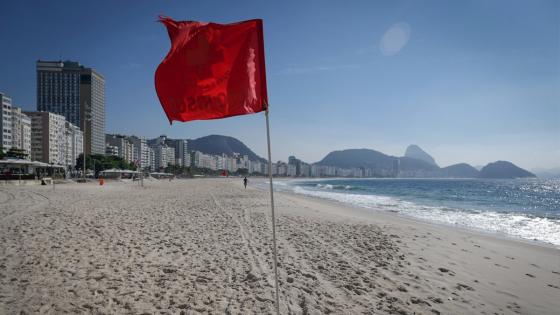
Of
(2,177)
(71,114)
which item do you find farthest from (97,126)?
(2,177)

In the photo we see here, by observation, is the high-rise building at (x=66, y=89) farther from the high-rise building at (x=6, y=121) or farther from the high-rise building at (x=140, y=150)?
the high-rise building at (x=6, y=121)

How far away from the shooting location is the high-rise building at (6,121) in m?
95.1

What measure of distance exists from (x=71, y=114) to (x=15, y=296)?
721 feet

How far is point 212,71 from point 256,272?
12.9ft

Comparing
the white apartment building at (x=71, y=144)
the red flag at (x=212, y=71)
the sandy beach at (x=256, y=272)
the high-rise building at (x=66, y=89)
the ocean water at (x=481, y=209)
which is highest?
the high-rise building at (x=66, y=89)

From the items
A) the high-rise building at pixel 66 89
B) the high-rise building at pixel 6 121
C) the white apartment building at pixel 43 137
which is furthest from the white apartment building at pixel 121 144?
the high-rise building at pixel 6 121

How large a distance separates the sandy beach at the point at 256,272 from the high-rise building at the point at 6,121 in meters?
120

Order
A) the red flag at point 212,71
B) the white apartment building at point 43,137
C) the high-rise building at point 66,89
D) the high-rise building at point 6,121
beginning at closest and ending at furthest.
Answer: the red flag at point 212,71
the high-rise building at point 6,121
the white apartment building at point 43,137
the high-rise building at point 66,89

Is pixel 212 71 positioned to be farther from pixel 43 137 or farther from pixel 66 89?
pixel 66 89

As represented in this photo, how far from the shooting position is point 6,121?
97.1 m

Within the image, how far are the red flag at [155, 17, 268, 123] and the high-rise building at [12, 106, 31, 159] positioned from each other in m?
129

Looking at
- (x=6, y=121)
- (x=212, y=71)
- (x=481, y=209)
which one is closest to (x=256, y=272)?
(x=212, y=71)

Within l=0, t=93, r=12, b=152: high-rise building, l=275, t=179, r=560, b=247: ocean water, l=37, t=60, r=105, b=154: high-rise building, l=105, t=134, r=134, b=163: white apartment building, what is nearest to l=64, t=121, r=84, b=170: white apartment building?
l=0, t=93, r=12, b=152: high-rise building

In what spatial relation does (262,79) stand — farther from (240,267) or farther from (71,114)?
(71,114)
